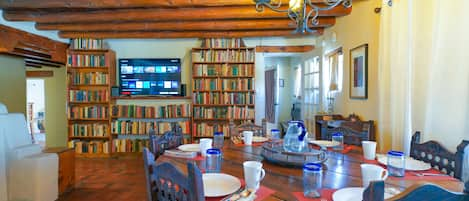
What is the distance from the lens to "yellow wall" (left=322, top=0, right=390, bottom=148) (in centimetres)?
303

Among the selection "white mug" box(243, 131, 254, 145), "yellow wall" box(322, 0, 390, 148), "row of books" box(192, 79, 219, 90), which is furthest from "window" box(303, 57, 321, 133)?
"white mug" box(243, 131, 254, 145)

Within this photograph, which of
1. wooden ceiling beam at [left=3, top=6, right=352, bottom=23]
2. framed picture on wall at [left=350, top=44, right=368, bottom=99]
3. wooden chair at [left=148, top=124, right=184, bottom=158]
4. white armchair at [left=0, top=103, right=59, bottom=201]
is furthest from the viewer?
wooden ceiling beam at [left=3, top=6, right=352, bottom=23]

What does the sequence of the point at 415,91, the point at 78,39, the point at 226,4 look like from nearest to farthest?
the point at 415,91, the point at 226,4, the point at 78,39

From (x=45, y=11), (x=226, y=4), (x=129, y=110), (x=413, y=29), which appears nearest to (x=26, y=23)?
(x=45, y=11)

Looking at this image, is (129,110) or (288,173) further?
(129,110)

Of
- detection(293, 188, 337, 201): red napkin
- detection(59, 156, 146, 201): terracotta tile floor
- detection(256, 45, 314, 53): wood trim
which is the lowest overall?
detection(59, 156, 146, 201): terracotta tile floor

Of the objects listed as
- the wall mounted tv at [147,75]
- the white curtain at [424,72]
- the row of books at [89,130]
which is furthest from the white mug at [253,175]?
the row of books at [89,130]

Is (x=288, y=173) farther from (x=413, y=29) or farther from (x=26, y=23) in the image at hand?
(x=26, y=23)

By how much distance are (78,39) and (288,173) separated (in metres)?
4.85

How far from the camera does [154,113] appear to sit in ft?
16.3

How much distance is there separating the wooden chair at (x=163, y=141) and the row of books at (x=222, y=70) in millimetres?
2717

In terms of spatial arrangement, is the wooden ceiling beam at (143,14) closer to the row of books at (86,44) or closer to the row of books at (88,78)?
the row of books at (86,44)

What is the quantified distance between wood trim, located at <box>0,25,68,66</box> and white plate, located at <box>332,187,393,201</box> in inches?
179

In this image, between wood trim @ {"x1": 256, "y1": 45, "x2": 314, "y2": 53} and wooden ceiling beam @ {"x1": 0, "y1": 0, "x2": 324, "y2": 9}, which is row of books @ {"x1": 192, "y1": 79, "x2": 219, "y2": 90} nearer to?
wood trim @ {"x1": 256, "y1": 45, "x2": 314, "y2": 53}
